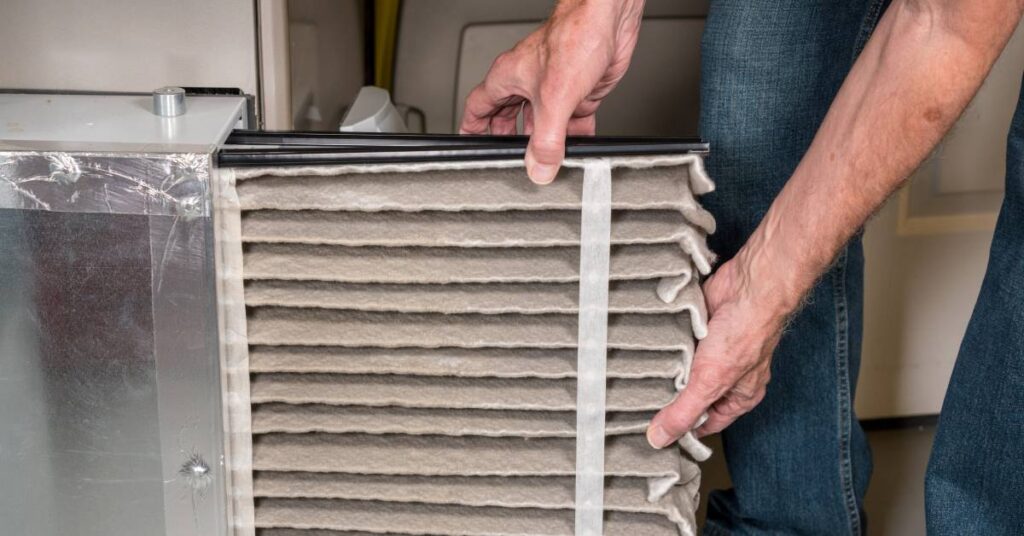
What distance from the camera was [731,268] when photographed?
778mm

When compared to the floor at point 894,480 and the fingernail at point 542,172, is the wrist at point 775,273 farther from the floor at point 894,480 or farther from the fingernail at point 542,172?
the floor at point 894,480

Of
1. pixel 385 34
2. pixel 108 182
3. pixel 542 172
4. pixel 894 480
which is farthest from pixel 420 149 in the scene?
pixel 894 480

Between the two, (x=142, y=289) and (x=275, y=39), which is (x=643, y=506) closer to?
(x=142, y=289)

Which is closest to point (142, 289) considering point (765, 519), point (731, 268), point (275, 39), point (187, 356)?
point (187, 356)

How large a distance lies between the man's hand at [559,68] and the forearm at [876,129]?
0.51 ft

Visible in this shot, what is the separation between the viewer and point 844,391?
3.23 ft

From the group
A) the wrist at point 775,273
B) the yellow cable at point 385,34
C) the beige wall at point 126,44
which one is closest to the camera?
the wrist at point 775,273

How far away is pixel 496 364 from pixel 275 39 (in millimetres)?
340

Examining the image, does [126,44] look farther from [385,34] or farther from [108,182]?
[385,34]

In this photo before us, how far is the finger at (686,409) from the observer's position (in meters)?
0.69

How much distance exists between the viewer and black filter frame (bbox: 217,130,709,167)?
2.10ft

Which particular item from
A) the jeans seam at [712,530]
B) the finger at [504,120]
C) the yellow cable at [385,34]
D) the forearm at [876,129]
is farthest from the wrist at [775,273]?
the yellow cable at [385,34]

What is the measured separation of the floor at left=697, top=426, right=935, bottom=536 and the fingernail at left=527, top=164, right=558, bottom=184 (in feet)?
2.31

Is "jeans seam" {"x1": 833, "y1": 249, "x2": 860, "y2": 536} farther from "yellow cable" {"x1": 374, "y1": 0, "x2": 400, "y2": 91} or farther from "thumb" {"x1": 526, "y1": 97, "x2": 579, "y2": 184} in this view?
"yellow cable" {"x1": 374, "y1": 0, "x2": 400, "y2": 91}
